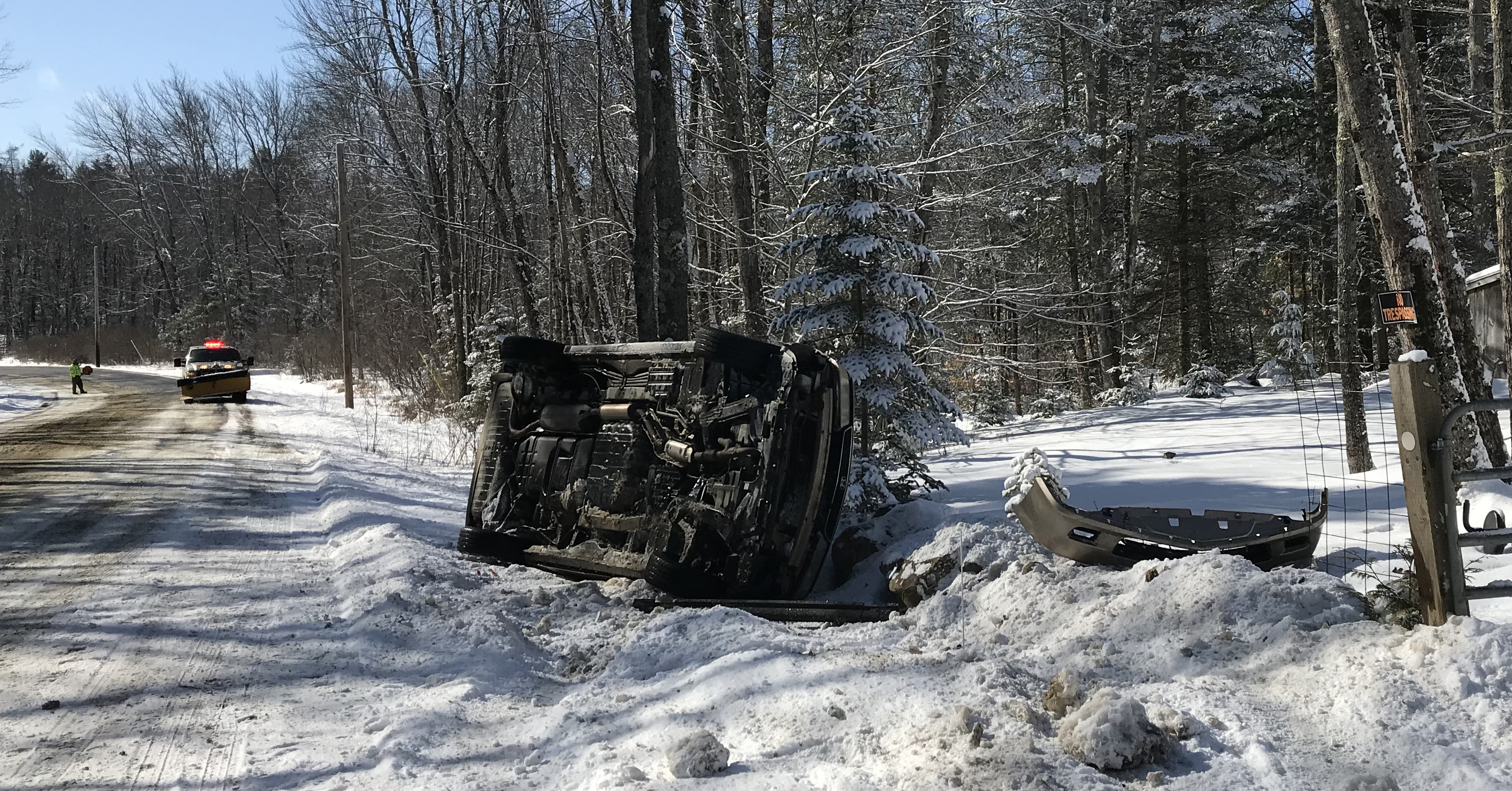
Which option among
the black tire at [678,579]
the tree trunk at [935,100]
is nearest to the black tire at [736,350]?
the black tire at [678,579]

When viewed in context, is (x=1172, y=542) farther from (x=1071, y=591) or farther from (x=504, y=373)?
(x=504, y=373)

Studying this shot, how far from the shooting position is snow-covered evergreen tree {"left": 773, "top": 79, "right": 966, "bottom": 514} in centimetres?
866

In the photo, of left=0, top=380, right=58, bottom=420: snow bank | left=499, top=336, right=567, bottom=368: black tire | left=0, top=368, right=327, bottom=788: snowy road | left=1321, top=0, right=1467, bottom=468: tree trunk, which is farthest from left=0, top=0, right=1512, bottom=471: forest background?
left=0, top=380, right=58, bottom=420: snow bank

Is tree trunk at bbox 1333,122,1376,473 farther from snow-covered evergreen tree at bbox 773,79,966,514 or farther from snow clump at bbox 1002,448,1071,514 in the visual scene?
snow clump at bbox 1002,448,1071,514

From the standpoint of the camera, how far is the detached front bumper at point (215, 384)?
1104 inches

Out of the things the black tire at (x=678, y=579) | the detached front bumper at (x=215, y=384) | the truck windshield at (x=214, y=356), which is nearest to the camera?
the black tire at (x=678, y=579)

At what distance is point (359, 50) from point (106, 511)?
2018cm

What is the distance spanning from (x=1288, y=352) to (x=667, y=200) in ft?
50.3

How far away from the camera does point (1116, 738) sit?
10.4ft

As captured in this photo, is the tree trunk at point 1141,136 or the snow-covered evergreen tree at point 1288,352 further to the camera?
the tree trunk at point 1141,136

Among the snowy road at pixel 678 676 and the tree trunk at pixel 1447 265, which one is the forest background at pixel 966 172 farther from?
the snowy road at pixel 678 676

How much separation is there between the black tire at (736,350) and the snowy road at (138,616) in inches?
127

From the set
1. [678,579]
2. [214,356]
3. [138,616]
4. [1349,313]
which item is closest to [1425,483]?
[678,579]

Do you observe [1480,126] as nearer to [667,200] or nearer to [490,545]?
[667,200]
